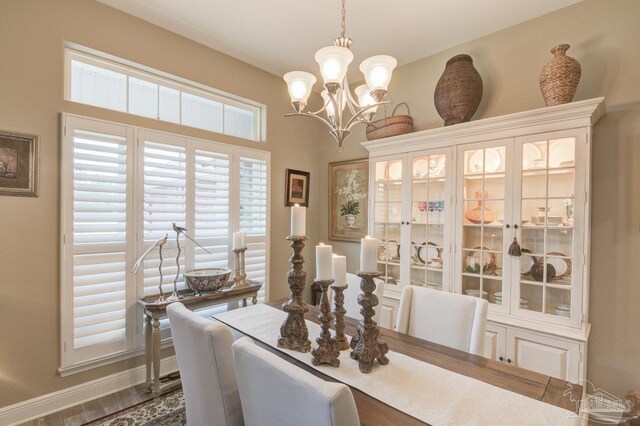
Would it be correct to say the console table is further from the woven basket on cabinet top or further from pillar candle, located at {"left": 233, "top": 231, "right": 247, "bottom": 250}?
the woven basket on cabinet top

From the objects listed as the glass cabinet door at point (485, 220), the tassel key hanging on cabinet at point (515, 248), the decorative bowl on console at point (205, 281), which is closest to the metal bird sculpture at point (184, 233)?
the decorative bowl on console at point (205, 281)

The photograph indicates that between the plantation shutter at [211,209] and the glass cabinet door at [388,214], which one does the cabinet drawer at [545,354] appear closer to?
the glass cabinet door at [388,214]

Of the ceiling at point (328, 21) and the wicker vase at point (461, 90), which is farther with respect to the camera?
the wicker vase at point (461, 90)

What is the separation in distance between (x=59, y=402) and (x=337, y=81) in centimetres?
274

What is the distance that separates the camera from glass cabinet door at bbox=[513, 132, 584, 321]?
202cm

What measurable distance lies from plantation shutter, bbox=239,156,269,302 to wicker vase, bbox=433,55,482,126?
182 cm

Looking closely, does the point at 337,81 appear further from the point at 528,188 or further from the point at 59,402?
the point at 59,402

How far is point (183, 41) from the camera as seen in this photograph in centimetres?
269

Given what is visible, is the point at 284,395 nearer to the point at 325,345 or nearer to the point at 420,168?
the point at 325,345

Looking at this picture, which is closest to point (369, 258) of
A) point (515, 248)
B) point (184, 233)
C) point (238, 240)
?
point (515, 248)

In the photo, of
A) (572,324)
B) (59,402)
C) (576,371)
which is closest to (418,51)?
(572,324)

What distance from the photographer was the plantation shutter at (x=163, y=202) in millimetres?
2434

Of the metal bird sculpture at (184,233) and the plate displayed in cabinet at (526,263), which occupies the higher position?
the metal bird sculpture at (184,233)

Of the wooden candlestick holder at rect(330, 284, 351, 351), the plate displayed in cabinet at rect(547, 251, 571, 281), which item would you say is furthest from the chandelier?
the plate displayed in cabinet at rect(547, 251, 571, 281)
